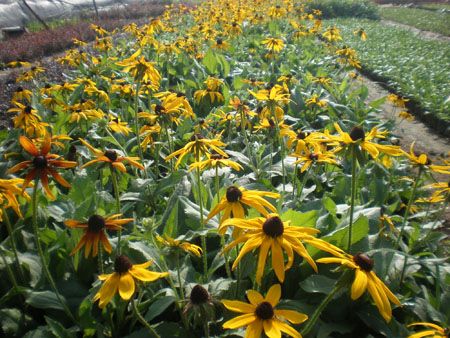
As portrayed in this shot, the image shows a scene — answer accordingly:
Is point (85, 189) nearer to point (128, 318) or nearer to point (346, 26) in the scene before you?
point (128, 318)

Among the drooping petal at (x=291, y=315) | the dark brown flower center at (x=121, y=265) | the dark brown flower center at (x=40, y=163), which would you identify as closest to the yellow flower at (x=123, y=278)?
the dark brown flower center at (x=121, y=265)

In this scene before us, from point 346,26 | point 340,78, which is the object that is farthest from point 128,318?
point 346,26

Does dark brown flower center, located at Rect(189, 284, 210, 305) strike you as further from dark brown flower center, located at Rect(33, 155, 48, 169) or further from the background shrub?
the background shrub

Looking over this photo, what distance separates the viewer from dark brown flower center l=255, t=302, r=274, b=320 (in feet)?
3.82

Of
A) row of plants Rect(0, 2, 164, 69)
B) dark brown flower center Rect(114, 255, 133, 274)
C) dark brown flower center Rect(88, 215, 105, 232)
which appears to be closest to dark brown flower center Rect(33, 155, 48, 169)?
dark brown flower center Rect(88, 215, 105, 232)

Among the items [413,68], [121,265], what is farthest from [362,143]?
[413,68]

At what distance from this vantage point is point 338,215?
2432 millimetres

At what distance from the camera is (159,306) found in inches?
65.2

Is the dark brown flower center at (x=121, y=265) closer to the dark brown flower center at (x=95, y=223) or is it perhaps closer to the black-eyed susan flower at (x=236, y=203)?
the dark brown flower center at (x=95, y=223)

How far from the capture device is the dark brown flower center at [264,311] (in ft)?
3.82

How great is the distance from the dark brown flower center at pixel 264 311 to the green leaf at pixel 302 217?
769mm

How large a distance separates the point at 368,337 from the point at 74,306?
126cm

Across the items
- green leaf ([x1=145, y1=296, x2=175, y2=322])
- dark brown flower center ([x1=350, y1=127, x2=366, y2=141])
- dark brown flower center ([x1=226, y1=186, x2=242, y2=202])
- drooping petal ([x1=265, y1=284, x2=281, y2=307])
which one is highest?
dark brown flower center ([x1=350, y1=127, x2=366, y2=141])

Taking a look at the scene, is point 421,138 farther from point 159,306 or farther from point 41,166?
point 41,166
